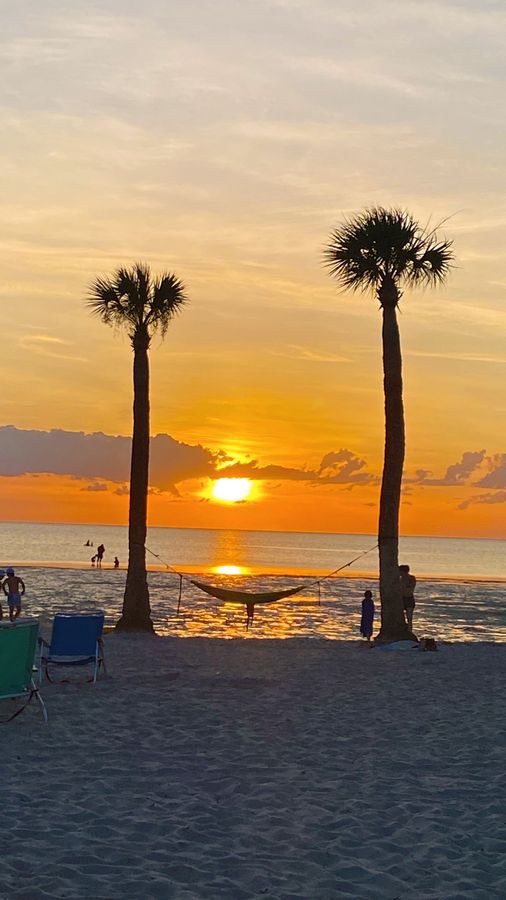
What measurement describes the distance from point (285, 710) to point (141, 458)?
1107 cm

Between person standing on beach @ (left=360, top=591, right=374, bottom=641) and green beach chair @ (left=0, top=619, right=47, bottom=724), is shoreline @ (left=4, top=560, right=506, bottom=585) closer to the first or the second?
person standing on beach @ (left=360, top=591, right=374, bottom=641)

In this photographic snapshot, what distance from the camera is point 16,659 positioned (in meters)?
8.63

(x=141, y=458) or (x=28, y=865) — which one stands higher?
(x=141, y=458)

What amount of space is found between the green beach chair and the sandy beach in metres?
0.40

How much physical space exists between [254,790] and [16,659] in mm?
3073

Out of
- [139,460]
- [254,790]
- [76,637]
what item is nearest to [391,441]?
[139,460]

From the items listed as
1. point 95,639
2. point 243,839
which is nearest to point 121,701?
point 95,639

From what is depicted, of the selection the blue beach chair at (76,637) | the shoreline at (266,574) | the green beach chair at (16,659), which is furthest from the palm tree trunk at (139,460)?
the shoreline at (266,574)

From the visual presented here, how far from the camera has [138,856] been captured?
17.0 feet

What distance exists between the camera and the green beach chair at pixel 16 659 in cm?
852

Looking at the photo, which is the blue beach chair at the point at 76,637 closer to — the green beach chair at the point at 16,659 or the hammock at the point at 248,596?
the green beach chair at the point at 16,659

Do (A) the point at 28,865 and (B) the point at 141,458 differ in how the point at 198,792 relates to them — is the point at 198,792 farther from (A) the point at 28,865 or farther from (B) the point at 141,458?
(B) the point at 141,458

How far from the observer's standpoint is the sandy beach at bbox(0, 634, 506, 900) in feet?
16.2

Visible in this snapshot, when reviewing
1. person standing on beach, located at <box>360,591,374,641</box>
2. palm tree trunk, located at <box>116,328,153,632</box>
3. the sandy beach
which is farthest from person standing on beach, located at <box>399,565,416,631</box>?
the sandy beach
